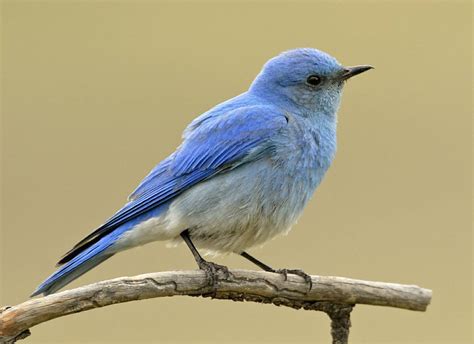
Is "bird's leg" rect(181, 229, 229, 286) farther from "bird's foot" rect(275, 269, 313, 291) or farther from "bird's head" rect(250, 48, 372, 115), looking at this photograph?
"bird's head" rect(250, 48, 372, 115)

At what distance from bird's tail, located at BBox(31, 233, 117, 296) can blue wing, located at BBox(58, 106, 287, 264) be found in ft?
0.18

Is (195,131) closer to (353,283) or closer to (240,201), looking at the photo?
(240,201)

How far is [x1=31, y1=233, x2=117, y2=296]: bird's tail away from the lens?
4381 mm

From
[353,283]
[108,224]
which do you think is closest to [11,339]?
[108,224]

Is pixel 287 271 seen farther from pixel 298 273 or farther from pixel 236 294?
pixel 236 294

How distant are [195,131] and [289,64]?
0.75 metres

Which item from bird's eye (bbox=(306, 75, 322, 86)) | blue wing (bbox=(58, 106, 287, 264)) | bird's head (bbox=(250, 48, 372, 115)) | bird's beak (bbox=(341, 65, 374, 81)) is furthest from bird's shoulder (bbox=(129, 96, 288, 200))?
bird's beak (bbox=(341, 65, 374, 81))

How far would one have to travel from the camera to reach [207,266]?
14.3 feet

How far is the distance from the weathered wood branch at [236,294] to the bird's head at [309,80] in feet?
4.16

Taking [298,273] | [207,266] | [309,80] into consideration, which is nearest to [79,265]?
[207,266]

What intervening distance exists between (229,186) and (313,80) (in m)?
0.97

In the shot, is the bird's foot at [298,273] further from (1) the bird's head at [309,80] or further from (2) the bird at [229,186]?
(1) the bird's head at [309,80]

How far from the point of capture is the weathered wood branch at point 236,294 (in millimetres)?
3438

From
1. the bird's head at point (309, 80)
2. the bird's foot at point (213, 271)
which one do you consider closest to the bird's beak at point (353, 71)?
the bird's head at point (309, 80)
